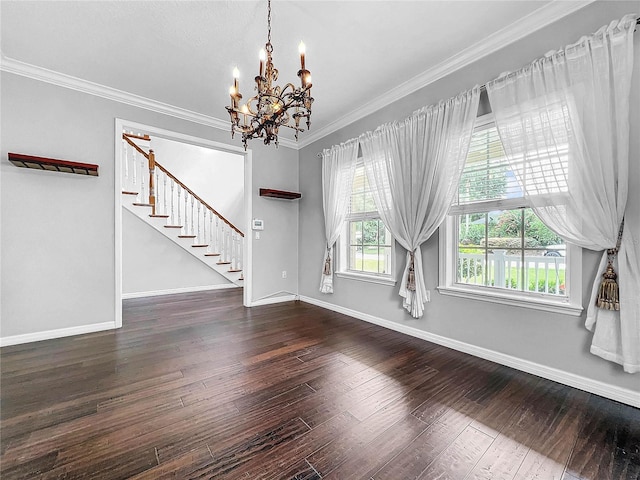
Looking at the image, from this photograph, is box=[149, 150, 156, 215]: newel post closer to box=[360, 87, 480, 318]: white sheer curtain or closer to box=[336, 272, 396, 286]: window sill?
box=[336, 272, 396, 286]: window sill

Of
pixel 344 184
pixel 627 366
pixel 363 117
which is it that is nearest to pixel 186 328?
pixel 344 184

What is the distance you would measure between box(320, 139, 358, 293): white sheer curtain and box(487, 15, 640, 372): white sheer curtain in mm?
2025

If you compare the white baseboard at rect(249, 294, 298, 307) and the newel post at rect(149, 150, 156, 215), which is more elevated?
the newel post at rect(149, 150, 156, 215)

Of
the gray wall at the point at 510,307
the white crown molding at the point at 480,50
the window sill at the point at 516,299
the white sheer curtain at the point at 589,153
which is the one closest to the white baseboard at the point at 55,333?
the gray wall at the point at 510,307

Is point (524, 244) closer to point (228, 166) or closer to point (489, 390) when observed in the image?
point (489, 390)

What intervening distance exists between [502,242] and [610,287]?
79 cm

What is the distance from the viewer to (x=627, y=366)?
A: 1748 mm

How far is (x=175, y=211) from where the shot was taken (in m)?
5.59

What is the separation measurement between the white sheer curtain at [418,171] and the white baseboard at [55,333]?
11.8ft

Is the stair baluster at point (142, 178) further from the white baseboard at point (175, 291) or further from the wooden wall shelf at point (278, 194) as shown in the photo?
the wooden wall shelf at point (278, 194)

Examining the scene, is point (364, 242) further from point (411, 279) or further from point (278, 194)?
point (278, 194)

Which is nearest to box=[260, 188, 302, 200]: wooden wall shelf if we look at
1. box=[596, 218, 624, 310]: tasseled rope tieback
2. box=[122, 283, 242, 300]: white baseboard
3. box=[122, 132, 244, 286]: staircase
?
box=[122, 132, 244, 286]: staircase

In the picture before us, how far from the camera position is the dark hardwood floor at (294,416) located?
133cm

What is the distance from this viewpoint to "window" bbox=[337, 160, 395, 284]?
3.58 m
